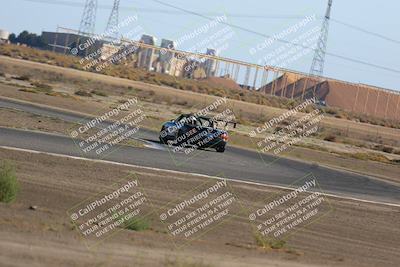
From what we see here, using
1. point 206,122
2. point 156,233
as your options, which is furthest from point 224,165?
point 156,233

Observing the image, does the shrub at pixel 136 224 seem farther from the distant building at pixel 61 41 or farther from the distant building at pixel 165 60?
the distant building at pixel 165 60

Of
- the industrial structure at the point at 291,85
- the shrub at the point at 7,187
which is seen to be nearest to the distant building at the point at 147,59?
the industrial structure at the point at 291,85

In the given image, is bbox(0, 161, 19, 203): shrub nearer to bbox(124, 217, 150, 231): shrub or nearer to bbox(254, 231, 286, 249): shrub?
bbox(124, 217, 150, 231): shrub

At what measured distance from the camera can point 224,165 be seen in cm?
3173

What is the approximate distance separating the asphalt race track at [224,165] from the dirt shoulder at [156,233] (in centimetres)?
239

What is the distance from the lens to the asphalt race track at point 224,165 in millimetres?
27453

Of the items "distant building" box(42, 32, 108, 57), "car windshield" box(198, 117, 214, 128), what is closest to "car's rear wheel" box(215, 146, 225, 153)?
"car windshield" box(198, 117, 214, 128)

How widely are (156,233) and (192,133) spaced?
21.6m

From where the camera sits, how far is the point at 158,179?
23.5m

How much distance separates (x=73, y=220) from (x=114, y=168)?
8993 millimetres

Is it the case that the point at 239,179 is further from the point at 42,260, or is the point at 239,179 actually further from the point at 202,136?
the point at 42,260

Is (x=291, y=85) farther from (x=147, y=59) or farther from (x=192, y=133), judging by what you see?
(x=192, y=133)

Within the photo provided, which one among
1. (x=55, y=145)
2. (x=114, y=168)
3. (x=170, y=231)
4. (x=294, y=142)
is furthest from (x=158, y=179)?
(x=294, y=142)

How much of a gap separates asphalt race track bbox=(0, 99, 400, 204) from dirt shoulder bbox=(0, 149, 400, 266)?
2390mm
